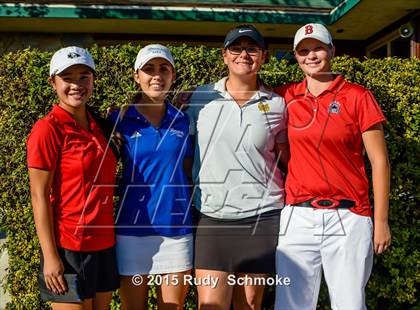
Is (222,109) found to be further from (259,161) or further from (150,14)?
(150,14)

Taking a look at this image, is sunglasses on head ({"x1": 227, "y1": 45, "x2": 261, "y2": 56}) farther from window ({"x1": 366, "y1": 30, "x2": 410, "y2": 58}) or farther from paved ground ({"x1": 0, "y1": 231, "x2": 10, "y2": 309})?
window ({"x1": 366, "y1": 30, "x2": 410, "y2": 58})

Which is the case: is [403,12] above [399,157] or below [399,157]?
above

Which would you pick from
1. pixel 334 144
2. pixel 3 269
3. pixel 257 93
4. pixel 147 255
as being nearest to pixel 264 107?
pixel 257 93

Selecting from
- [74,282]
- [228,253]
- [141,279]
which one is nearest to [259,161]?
[228,253]

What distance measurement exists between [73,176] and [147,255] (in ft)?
2.32

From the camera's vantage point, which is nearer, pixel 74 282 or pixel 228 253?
pixel 74 282

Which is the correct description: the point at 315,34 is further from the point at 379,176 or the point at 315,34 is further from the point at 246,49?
the point at 379,176

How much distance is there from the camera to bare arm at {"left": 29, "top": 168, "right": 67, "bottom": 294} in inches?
120

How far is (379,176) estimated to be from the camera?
335 cm

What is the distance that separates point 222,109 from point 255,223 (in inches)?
29.9

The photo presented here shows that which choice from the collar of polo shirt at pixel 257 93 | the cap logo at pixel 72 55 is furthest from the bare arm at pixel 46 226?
the collar of polo shirt at pixel 257 93

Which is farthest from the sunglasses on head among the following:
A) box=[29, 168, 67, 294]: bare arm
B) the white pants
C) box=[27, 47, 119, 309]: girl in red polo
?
box=[29, 168, 67, 294]: bare arm

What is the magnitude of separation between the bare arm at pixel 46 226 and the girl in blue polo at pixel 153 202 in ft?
1.57

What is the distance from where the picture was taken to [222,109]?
139 inches
